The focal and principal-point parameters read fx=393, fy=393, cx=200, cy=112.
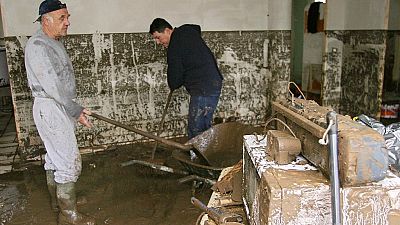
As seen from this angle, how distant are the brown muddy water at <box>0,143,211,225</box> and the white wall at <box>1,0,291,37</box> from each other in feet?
5.01

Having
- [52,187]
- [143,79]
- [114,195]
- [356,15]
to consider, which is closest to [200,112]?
[114,195]

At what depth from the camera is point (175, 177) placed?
381 cm

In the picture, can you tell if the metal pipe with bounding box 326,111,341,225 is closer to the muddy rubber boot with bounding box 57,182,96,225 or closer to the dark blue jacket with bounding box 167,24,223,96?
the muddy rubber boot with bounding box 57,182,96,225

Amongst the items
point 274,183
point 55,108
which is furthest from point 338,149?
point 55,108

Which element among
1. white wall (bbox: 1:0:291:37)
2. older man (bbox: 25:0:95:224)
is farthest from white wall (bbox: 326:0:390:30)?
older man (bbox: 25:0:95:224)

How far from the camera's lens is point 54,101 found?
106 inches

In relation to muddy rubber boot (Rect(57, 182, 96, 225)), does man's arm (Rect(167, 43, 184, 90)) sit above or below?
above

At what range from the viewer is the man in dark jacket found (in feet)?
12.3

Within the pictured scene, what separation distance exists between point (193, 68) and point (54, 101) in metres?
1.49

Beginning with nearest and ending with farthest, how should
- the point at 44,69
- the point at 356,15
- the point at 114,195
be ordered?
the point at 44,69
the point at 114,195
the point at 356,15

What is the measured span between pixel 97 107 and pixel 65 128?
1.94m

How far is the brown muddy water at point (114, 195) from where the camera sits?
3062mm

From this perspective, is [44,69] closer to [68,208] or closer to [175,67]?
[68,208]

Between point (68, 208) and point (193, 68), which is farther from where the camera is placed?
point (193, 68)
